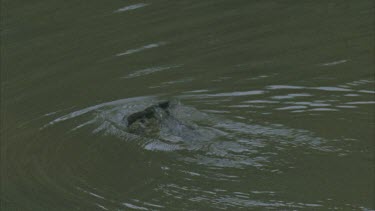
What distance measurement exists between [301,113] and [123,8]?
327 cm

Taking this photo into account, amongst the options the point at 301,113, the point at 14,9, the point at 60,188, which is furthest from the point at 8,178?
the point at 14,9

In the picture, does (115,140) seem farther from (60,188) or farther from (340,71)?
(340,71)

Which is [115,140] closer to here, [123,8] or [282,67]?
[282,67]

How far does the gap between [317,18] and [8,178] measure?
11.3 ft

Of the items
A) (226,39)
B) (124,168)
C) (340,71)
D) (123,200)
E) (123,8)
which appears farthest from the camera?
(123,8)

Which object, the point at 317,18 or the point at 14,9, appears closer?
the point at 317,18

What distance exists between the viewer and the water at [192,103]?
5.48 meters

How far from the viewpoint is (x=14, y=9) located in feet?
31.1

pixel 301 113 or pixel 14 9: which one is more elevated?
pixel 14 9

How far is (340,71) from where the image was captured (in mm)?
6938

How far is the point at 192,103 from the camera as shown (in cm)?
676

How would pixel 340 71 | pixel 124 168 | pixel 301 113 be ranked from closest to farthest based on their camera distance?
pixel 124 168 < pixel 301 113 < pixel 340 71

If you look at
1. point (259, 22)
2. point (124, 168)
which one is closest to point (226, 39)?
point (259, 22)

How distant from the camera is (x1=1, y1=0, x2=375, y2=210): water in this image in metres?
5.48
